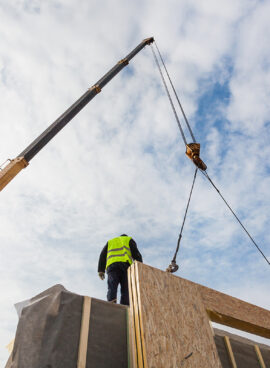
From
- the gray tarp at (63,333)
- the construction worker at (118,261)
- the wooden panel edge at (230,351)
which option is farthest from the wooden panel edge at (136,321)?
the wooden panel edge at (230,351)

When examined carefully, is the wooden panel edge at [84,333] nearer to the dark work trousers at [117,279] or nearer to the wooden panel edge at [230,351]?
the dark work trousers at [117,279]

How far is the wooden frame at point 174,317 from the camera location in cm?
280

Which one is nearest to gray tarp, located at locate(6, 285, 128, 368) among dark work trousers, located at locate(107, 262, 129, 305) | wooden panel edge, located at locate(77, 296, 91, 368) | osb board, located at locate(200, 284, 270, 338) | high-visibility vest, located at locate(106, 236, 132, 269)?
wooden panel edge, located at locate(77, 296, 91, 368)

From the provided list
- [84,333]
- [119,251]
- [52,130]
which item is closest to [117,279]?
[119,251]

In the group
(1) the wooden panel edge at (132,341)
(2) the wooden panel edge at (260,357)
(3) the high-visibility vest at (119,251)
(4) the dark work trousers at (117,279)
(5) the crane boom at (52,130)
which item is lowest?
(1) the wooden panel edge at (132,341)

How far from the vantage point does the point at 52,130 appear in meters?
8.15

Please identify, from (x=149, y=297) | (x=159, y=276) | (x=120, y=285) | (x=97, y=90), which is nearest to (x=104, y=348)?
(x=149, y=297)

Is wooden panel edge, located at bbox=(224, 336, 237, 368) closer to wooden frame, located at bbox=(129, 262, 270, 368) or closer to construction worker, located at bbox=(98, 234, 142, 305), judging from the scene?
wooden frame, located at bbox=(129, 262, 270, 368)

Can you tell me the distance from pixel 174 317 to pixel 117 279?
2.01 meters

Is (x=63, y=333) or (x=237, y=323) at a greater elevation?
(x=237, y=323)

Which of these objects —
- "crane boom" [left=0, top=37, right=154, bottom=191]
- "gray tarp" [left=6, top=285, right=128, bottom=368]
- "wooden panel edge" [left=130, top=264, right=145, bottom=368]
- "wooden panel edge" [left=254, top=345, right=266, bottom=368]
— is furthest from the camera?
"crane boom" [left=0, top=37, right=154, bottom=191]

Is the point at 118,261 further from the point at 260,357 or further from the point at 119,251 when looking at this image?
the point at 260,357

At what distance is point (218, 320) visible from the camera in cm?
392

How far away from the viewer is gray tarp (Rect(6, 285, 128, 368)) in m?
2.56
